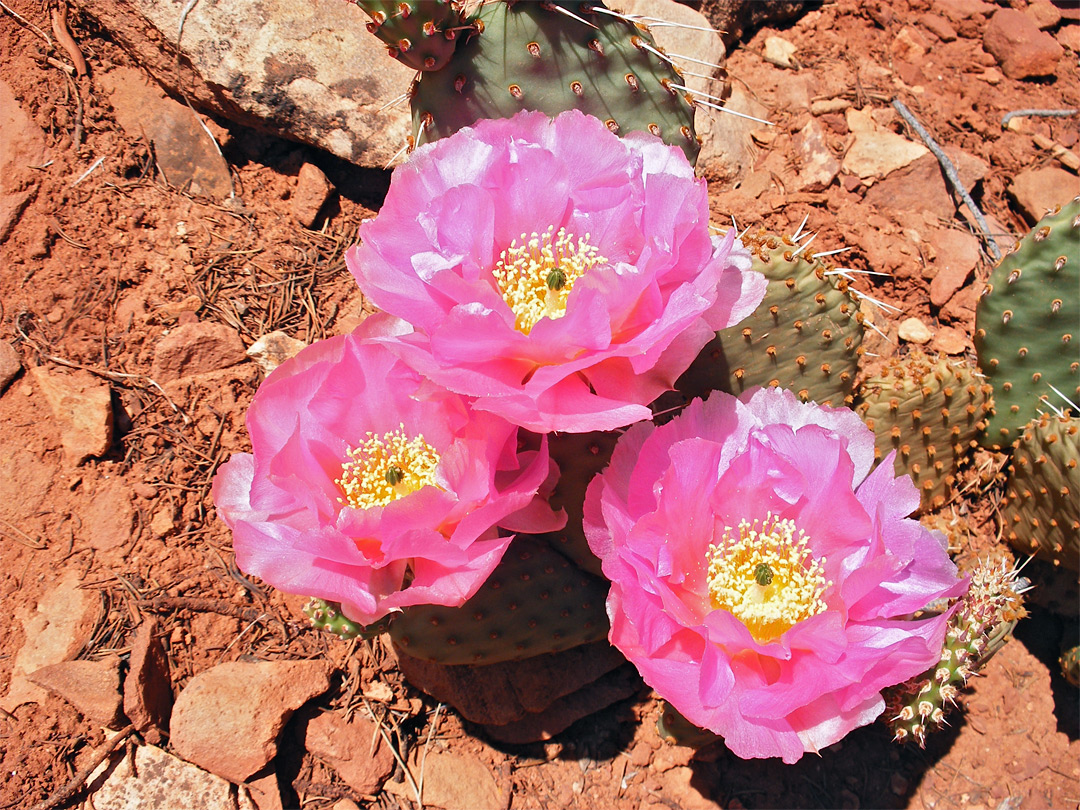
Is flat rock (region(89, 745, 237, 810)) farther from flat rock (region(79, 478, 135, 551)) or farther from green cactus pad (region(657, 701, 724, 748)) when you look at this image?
green cactus pad (region(657, 701, 724, 748))

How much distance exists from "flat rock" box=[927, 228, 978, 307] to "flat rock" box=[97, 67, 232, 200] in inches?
74.3

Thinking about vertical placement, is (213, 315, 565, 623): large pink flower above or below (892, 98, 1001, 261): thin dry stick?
above

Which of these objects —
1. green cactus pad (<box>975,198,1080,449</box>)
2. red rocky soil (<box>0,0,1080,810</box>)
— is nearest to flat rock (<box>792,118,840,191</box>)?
red rocky soil (<box>0,0,1080,810</box>)

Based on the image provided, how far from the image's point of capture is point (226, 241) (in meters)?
1.93

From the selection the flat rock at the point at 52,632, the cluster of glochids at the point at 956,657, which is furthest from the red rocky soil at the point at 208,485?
the cluster of glochids at the point at 956,657

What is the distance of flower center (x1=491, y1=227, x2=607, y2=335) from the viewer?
0.98 metres

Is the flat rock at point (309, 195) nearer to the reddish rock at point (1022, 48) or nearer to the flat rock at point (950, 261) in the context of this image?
the flat rock at point (950, 261)

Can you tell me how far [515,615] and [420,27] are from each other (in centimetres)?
90

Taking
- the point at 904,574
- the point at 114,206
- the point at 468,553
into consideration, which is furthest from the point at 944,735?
the point at 114,206

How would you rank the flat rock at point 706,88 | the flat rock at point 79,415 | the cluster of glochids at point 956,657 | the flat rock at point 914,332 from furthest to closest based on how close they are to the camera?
the flat rock at point 706,88 → the flat rock at point 914,332 → the flat rock at point 79,415 → the cluster of glochids at point 956,657

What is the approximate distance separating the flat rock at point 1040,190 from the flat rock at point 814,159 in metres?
0.55

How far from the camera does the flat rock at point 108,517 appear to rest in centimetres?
157

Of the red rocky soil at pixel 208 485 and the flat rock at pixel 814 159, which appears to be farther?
the flat rock at pixel 814 159

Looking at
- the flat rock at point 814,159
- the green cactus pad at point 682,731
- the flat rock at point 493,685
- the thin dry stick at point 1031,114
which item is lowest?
the flat rock at point 493,685
